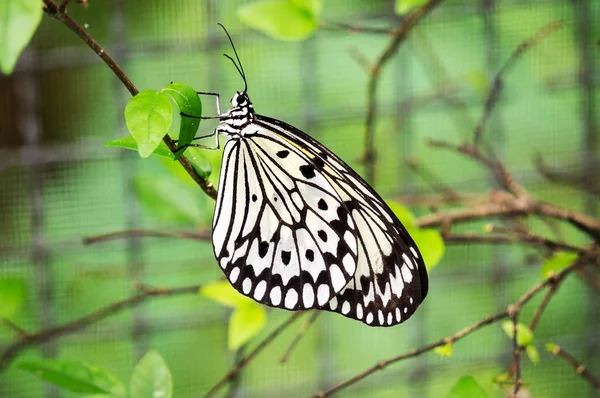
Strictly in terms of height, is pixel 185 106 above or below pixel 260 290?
above

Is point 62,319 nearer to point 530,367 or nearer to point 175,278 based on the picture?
point 175,278

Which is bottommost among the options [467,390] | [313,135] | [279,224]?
[467,390]

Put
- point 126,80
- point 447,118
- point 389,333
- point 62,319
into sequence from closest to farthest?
1. point 126,80
2. point 62,319
3. point 389,333
4. point 447,118

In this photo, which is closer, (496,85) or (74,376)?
(74,376)

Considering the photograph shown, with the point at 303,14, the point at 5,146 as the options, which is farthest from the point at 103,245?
the point at 303,14

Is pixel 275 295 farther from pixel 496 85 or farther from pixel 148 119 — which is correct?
pixel 496 85

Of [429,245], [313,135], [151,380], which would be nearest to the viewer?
[151,380]

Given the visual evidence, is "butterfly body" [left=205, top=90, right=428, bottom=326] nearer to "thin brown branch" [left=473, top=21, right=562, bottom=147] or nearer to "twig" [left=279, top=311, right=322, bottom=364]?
"twig" [left=279, top=311, right=322, bottom=364]

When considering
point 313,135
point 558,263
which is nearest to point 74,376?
point 558,263
